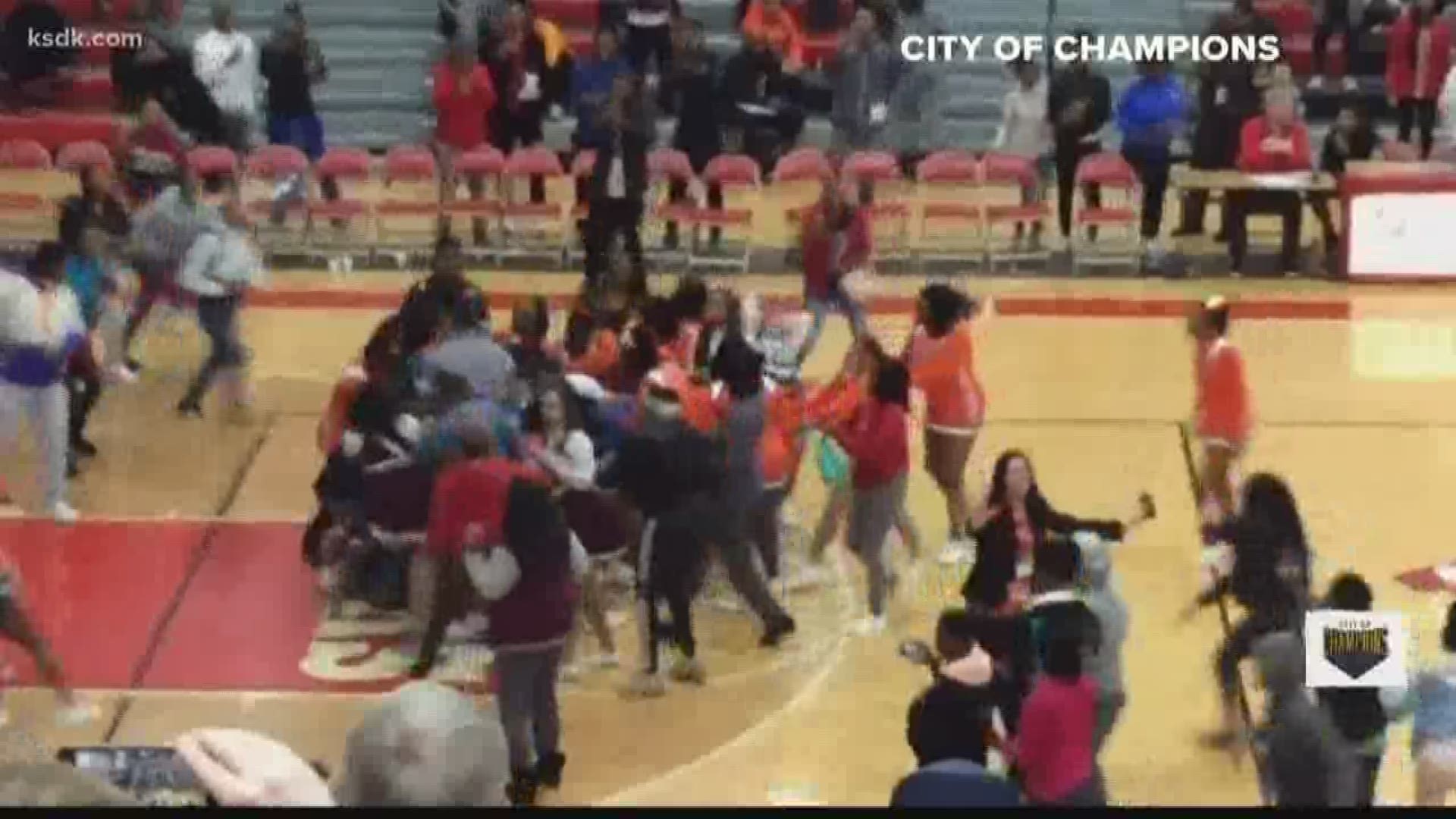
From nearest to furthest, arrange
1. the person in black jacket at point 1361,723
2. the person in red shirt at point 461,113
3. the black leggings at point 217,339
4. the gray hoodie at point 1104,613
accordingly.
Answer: the person in black jacket at point 1361,723
the gray hoodie at point 1104,613
the black leggings at point 217,339
the person in red shirt at point 461,113

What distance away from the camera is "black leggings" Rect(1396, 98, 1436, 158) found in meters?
19.2

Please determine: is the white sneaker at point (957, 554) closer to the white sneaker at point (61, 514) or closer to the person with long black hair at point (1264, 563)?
the person with long black hair at point (1264, 563)

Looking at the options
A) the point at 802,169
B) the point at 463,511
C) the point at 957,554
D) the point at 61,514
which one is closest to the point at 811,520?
the point at 957,554

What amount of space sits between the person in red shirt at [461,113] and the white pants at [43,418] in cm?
558

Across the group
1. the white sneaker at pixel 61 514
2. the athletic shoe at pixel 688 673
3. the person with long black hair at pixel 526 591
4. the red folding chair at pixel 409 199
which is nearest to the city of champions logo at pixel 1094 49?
the red folding chair at pixel 409 199

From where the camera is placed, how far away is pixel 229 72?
62.3 ft

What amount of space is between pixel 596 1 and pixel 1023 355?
4.84 m

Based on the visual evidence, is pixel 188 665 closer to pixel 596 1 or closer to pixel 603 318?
pixel 603 318

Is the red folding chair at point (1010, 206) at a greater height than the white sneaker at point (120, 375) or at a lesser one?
greater

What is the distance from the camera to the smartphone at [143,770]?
5.48 meters

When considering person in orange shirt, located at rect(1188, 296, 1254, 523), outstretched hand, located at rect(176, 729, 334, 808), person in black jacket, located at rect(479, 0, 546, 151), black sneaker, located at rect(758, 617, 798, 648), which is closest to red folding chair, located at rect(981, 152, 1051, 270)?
person in black jacket, located at rect(479, 0, 546, 151)

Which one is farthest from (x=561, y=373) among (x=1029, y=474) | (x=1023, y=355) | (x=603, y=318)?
(x=1023, y=355)

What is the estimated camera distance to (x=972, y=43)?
19.8 metres

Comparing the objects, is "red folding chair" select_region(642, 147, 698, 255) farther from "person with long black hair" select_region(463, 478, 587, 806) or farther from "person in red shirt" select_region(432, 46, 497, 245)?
"person with long black hair" select_region(463, 478, 587, 806)
